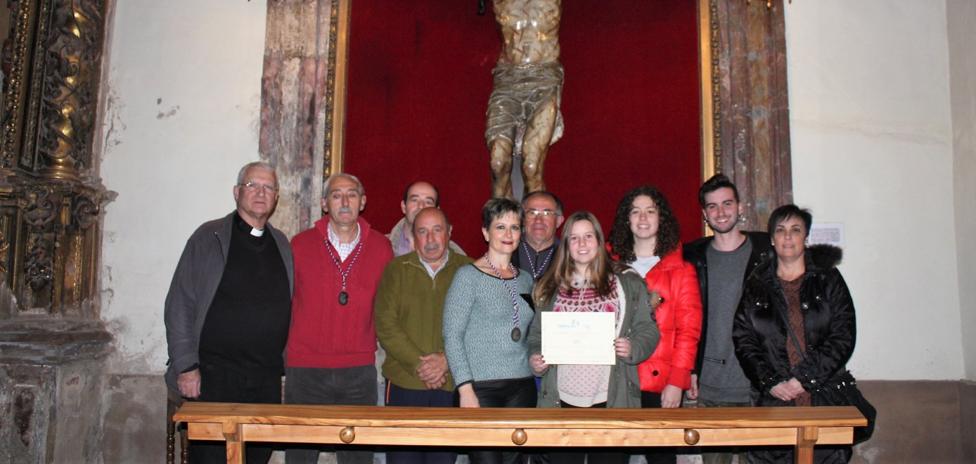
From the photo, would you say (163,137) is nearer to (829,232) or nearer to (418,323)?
(418,323)

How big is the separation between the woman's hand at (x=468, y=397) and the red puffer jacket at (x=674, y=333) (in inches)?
27.9

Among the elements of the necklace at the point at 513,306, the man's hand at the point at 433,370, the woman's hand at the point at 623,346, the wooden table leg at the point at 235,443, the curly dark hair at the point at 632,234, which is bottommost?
the wooden table leg at the point at 235,443

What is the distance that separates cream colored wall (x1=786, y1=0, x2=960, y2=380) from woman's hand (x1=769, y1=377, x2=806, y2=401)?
1.86 metres

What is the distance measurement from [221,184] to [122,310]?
0.99 metres

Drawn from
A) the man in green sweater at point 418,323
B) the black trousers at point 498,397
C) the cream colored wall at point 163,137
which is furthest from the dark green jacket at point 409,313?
the cream colored wall at point 163,137

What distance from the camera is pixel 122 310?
15.7 feet

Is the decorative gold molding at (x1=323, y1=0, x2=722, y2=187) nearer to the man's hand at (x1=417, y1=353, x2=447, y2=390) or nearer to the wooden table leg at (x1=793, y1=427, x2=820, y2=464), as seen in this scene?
the man's hand at (x1=417, y1=353, x2=447, y2=390)

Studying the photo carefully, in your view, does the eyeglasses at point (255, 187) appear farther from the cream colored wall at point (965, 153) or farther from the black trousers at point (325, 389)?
the cream colored wall at point (965, 153)

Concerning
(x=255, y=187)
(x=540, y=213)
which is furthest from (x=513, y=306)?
(x=255, y=187)

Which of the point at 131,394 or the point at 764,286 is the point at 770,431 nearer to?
the point at 764,286

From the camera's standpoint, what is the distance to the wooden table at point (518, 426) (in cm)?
259

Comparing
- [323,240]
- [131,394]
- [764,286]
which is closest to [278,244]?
[323,240]

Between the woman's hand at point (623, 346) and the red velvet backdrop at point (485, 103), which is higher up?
the red velvet backdrop at point (485, 103)

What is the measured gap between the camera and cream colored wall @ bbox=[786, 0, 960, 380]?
4.79m
